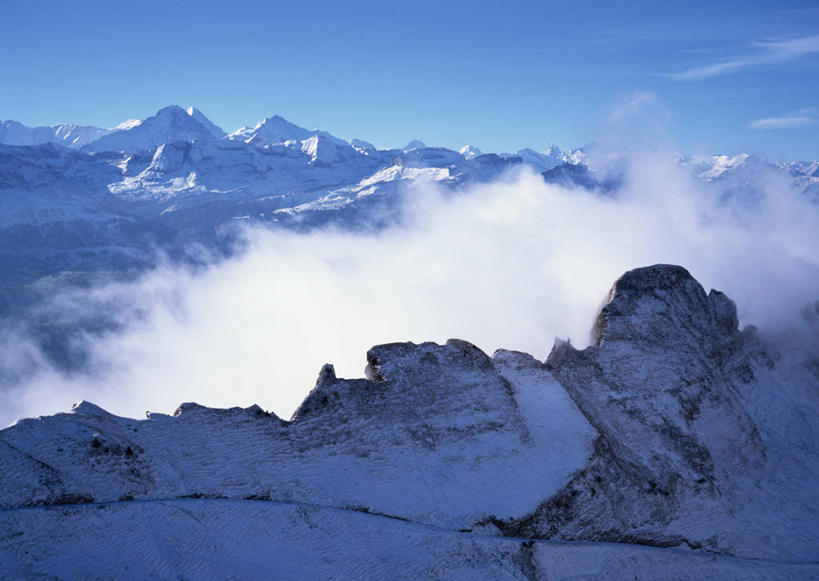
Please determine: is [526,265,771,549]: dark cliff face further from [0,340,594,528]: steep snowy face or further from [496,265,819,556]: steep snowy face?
[0,340,594,528]: steep snowy face

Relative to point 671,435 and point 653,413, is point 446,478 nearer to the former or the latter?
point 653,413

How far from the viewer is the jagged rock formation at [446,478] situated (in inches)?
734

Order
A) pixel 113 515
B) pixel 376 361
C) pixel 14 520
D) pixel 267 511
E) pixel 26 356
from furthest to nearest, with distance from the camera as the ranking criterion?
1. pixel 26 356
2. pixel 376 361
3. pixel 267 511
4. pixel 113 515
5. pixel 14 520

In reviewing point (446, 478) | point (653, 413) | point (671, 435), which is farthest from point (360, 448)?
point (671, 435)

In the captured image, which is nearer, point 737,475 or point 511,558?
point 511,558

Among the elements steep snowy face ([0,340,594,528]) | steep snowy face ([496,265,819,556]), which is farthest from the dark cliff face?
steep snowy face ([0,340,594,528])

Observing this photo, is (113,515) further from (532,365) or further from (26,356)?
(26,356)

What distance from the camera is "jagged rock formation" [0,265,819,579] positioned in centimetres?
1864

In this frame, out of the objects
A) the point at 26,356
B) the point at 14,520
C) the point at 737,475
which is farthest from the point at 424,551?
the point at 26,356

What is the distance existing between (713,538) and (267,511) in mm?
19535

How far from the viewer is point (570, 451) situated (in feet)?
83.8

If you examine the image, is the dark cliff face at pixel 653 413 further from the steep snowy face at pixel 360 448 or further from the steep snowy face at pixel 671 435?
the steep snowy face at pixel 360 448

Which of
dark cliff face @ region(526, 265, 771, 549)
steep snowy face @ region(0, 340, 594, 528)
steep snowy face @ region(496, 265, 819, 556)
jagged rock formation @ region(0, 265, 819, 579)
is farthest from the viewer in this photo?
steep snowy face @ region(496, 265, 819, 556)

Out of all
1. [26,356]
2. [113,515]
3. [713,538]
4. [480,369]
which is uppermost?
[480,369]
